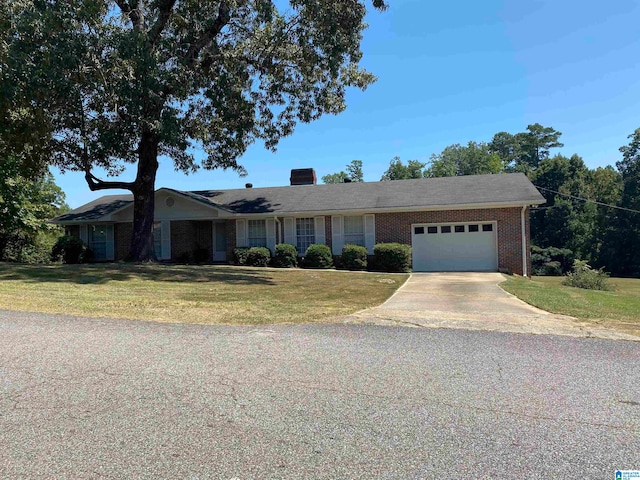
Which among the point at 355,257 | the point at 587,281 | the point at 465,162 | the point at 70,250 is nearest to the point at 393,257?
the point at 355,257

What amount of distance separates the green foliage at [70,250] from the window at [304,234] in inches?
415

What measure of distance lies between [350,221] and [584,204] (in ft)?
110

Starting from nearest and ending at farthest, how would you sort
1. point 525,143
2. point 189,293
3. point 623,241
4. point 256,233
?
point 189,293 < point 256,233 < point 623,241 < point 525,143

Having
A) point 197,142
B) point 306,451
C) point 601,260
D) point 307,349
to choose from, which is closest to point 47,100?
point 197,142

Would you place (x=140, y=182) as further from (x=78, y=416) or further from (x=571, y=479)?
(x=571, y=479)

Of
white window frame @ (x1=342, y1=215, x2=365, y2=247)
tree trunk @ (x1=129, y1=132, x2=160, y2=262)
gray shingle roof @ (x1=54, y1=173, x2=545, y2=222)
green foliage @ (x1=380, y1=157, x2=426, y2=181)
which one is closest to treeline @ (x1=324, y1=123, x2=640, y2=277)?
green foliage @ (x1=380, y1=157, x2=426, y2=181)

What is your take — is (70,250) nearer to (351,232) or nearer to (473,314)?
(351,232)

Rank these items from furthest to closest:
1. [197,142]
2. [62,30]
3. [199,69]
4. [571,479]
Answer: [197,142]
[199,69]
[62,30]
[571,479]

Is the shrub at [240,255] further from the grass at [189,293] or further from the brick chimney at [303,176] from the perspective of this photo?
the brick chimney at [303,176]

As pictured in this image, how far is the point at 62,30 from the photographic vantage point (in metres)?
12.6

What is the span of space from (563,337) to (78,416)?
6149 mm

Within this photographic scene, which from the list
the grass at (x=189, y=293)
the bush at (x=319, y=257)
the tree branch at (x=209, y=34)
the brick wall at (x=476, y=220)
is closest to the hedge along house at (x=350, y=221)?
the brick wall at (x=476, y=220)

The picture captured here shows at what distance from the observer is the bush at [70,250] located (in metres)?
22.7

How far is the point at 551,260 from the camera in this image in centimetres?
4216
